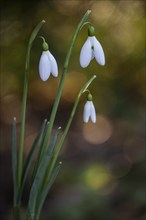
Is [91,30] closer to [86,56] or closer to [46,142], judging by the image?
[86,56]

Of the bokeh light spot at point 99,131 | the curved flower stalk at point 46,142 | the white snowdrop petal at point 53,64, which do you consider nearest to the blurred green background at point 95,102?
the bokeh light spot at point 99,131

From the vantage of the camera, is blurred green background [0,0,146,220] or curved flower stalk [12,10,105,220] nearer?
curved flower stalk [12,10,105,220]

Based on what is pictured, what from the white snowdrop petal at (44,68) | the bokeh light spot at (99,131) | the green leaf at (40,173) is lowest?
the bokeh light spot at (99,131)

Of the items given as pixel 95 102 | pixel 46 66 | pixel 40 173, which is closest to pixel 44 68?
pixel 46 66

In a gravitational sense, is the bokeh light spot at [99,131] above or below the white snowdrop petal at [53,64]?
below

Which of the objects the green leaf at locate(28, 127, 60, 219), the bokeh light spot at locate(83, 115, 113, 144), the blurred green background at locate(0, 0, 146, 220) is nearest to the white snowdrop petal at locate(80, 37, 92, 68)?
the green leaf at locate(28, 127, 60, 219)

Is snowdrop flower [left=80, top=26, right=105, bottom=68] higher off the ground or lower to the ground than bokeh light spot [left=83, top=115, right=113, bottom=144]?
higher

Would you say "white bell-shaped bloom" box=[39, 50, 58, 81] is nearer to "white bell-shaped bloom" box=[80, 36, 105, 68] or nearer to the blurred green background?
"white bell-shaped bloom" box=[80, 36, 105, 68]

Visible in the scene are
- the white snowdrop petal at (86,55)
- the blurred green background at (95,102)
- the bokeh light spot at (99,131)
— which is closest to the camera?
the white snowdrop petal at (86,55)

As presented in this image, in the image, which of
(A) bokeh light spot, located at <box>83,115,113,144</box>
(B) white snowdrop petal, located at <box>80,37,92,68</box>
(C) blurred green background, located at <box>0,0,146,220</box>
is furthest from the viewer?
(A) bokeh light spot, located at <box>83,115,113,144</box>

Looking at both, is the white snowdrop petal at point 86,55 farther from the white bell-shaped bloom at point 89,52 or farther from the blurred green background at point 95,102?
the blurred green background at point 95,102
